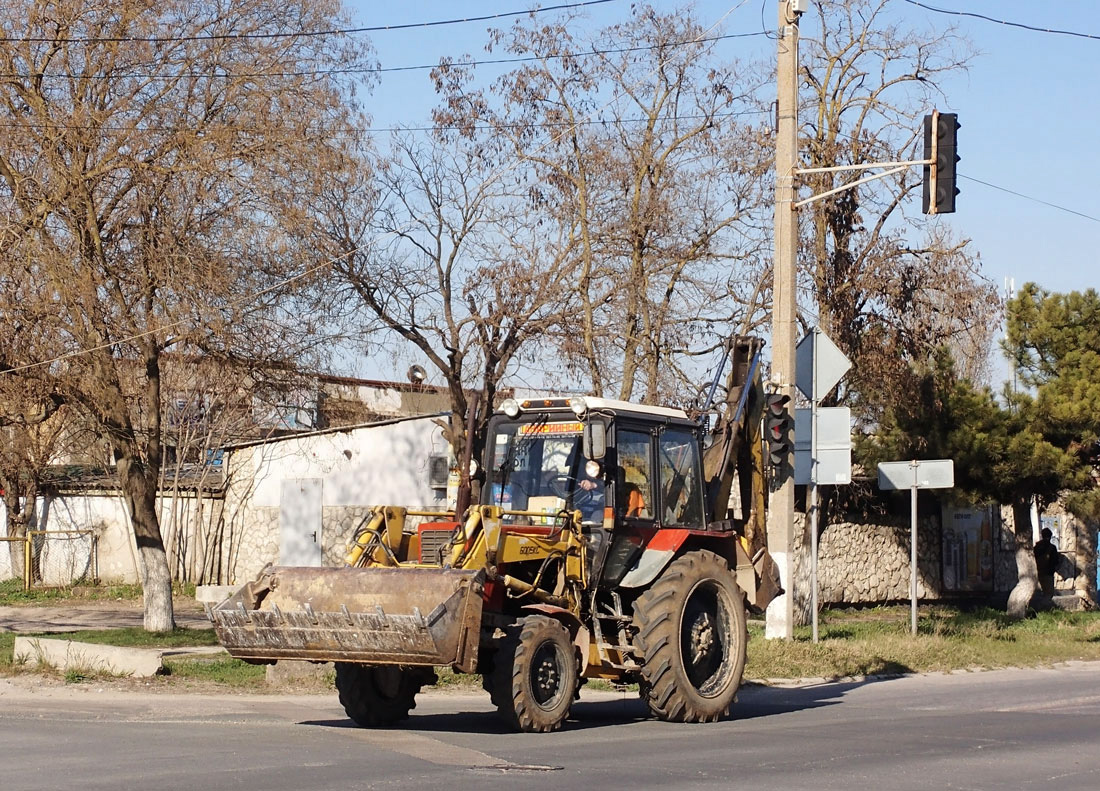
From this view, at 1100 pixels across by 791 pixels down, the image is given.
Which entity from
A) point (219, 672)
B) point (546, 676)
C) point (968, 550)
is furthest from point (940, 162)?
point (968, 550)

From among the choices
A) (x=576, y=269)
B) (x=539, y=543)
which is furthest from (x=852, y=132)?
(x=539, y=543)

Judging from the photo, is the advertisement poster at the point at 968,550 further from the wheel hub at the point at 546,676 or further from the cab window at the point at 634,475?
the wheel hub at the point at 546,676

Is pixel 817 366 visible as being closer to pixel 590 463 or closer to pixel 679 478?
pixel 679 478

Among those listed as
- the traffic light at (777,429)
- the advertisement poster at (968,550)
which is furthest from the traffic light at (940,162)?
the advertisement poster at (968,550)

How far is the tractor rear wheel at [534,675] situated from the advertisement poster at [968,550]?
2221cm

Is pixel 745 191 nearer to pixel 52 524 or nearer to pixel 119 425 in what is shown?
pixel 119 425

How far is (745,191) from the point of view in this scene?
80.2 feet

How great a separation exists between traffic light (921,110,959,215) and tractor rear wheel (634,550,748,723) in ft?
19.2

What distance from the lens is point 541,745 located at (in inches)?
427

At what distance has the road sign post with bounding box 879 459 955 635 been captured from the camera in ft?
66.9

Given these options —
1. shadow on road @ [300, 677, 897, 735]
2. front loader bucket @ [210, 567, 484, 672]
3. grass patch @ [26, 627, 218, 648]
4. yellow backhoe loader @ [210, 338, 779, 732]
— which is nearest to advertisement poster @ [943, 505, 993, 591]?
shadow on road @ [300, 677, 897, 735]

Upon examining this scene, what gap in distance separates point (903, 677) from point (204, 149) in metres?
12.0

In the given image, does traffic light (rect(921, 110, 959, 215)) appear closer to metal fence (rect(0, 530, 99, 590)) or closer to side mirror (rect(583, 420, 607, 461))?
side mirror (rect(583, 420, 607, 461))

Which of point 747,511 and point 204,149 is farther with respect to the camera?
point 204,149
